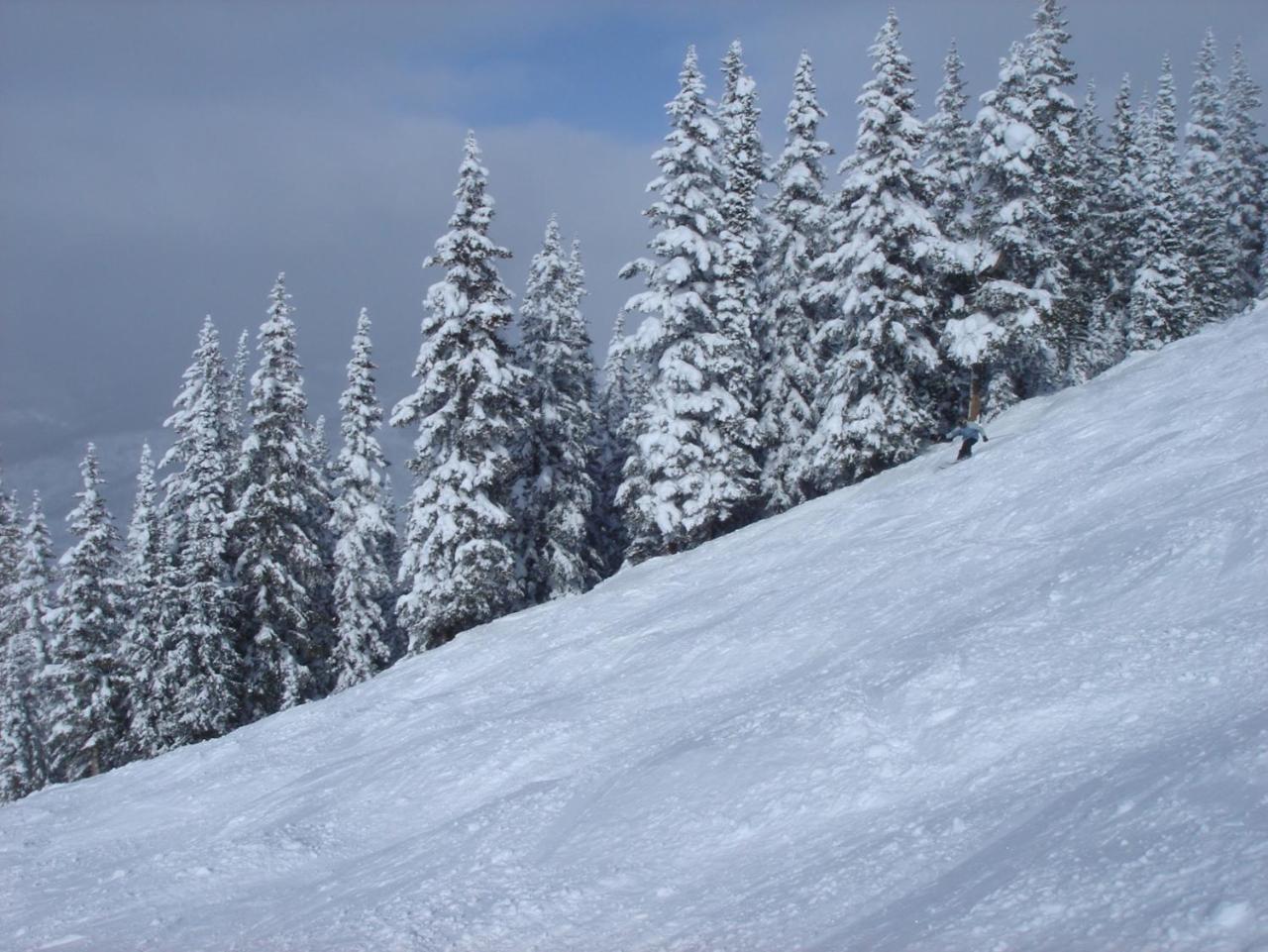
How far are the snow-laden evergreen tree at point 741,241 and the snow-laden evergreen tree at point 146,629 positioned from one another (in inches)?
814

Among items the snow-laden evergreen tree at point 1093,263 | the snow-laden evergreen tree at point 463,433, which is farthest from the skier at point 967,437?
the snow-laden evergreen tree at point 1093,263

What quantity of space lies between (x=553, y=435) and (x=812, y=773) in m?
23.5

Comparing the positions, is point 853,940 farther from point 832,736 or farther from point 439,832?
point 439,832

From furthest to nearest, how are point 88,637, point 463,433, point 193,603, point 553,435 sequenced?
point 88,637 → point 553,435 → point 193,603 → point 463,433

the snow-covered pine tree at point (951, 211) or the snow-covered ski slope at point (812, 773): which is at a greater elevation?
the snow-covered pine tree at point (951, 211)

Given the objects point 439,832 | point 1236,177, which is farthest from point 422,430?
point 1236,177

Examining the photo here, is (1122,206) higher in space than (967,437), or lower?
higher

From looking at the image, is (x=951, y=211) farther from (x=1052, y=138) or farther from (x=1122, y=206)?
(x=1122, y=206)

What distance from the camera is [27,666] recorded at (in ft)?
128

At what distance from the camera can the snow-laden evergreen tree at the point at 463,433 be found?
28.1m

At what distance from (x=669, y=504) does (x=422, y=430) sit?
25.5ft

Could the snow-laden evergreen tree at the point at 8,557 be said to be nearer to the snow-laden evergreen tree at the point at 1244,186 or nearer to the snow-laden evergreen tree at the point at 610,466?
the snow-laden evergreen tree at the point at 610,466

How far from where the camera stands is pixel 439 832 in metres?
12.3

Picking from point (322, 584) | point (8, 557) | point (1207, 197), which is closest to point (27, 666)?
point (8, 557)
